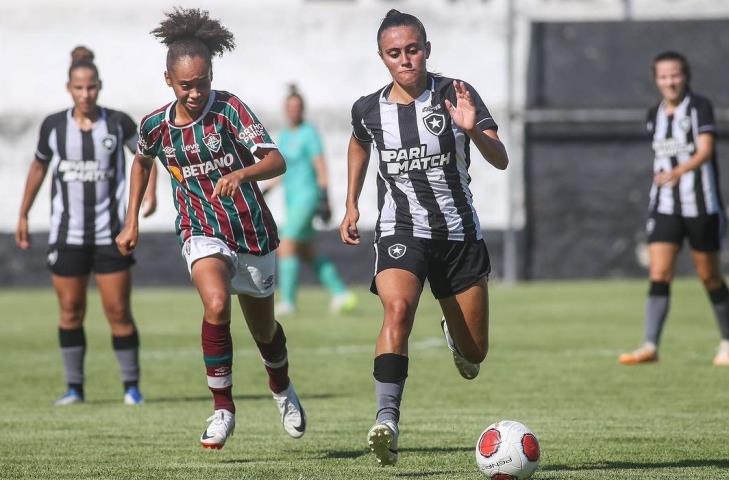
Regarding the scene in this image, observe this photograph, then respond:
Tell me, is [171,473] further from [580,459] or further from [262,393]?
[262,393]

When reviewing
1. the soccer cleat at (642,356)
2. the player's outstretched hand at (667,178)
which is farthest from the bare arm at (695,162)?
the soccer cleat at (642,356)

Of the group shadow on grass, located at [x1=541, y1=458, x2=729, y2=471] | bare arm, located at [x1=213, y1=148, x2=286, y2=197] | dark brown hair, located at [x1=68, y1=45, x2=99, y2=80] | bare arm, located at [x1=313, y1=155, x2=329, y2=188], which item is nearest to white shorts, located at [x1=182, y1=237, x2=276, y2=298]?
bare arm, located at [x1=213, y1=148, x2=286, y2=197]

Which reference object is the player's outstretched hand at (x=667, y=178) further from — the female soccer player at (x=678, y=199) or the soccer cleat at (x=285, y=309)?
the soccer cleat at (x=285, y=309)

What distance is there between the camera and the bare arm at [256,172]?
6.45m

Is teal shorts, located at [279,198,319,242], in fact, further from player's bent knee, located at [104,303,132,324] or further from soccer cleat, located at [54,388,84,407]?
soccer cleat, located at [54,388,84,407]

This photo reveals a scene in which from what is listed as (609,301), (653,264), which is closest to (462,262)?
(653,264)

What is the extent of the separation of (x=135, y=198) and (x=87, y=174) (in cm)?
233

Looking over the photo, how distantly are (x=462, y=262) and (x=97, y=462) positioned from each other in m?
1.93

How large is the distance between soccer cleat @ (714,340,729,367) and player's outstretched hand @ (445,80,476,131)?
535cm

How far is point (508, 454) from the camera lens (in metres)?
5.88

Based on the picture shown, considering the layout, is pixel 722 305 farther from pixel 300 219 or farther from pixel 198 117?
pixel 300 219

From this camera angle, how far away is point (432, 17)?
858 inches

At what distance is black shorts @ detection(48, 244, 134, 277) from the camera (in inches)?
365

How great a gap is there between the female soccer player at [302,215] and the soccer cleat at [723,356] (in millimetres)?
5824
